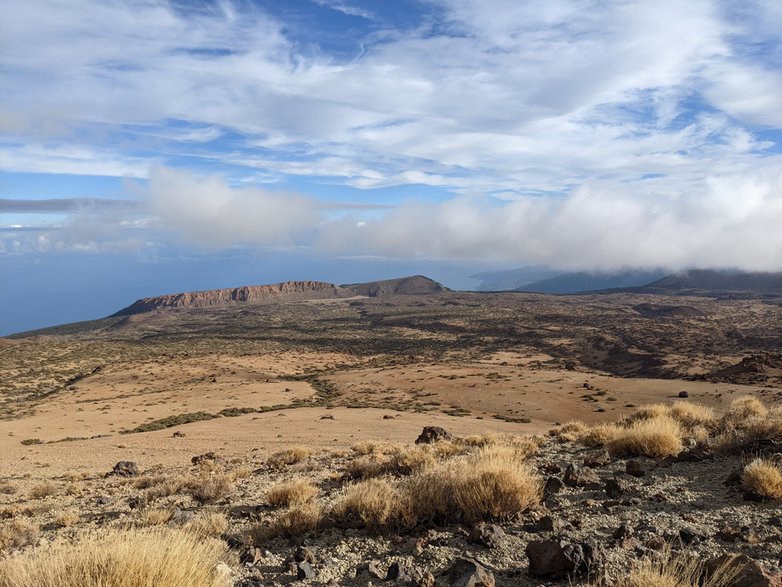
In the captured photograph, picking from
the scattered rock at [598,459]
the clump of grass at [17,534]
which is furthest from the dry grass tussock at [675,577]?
the clump of grass at [17,534]

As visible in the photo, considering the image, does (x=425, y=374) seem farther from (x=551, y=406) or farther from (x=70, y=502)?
(x=70, y=502)

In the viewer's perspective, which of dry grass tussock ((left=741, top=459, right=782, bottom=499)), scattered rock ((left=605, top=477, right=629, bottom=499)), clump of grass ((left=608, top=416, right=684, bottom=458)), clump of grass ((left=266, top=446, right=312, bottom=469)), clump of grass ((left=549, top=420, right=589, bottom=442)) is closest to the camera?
dry grass tussock ((left=741, top=459, right=782, bottom=499))

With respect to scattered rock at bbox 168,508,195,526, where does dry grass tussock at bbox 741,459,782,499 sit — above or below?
above

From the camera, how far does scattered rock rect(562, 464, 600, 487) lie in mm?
8172

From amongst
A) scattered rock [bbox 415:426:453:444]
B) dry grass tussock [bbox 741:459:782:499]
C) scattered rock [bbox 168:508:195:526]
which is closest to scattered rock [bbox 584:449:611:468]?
dry grass tussock [bbox 741:459:782:499]

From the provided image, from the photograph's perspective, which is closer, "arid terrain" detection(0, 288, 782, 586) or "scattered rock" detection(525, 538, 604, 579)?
"scattered rock" detection(525, 538, 604, 579)

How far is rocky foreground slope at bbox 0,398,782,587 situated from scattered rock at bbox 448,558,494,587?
20 mm

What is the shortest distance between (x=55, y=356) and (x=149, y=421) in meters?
41.5

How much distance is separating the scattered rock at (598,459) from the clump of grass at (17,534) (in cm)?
957

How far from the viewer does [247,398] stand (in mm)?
38688

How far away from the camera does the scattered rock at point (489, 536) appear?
19.2 feet

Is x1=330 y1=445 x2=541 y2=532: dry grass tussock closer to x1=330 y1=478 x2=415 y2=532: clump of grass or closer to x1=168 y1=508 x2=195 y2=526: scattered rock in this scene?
x1=330 y1=478 x2=415 y2=532: clump of grass

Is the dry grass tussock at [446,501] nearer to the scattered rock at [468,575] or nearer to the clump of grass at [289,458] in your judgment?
the scattered rock at [468,575]

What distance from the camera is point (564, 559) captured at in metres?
4.81
